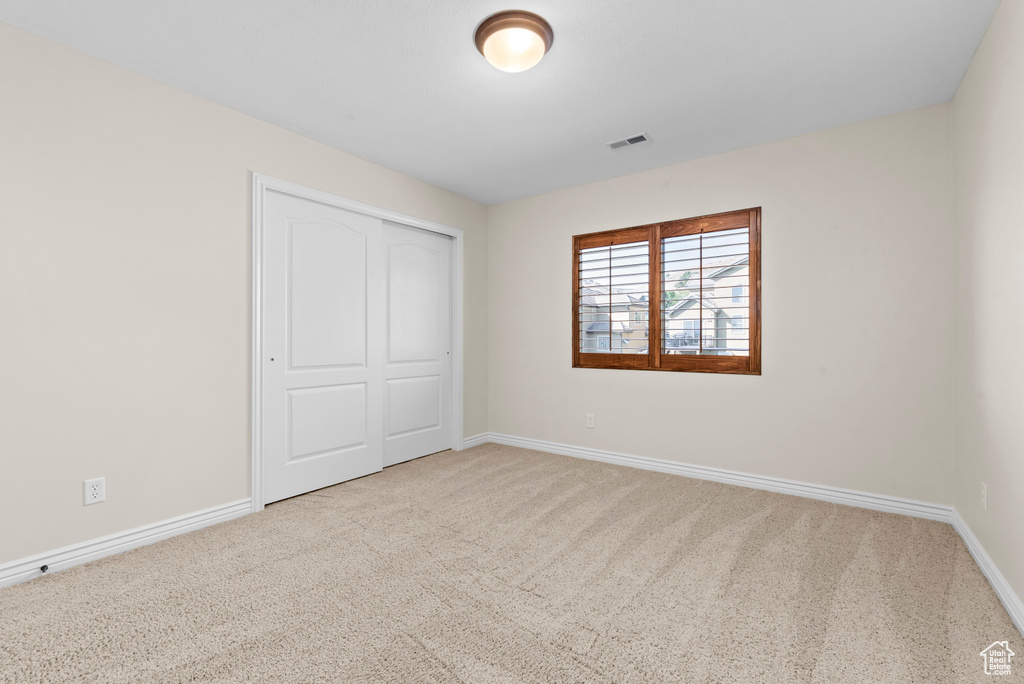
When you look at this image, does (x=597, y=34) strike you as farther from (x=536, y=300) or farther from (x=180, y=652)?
(x=180, y=652)

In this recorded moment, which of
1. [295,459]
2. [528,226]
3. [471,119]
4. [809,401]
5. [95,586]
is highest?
[471,119]

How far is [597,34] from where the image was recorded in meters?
2.08

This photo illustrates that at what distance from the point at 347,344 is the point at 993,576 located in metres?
3.76

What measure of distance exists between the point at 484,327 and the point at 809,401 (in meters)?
2.86

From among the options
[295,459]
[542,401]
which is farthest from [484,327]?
[295,459]

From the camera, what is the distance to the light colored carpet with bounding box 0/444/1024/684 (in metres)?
1.50

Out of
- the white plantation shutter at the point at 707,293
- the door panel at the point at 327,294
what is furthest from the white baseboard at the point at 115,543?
the white plantation shutter at the point at 707,293

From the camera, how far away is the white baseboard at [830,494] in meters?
1.90

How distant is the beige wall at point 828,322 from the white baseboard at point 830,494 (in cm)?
6

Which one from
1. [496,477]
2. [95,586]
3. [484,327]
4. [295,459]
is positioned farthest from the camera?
[484,327]

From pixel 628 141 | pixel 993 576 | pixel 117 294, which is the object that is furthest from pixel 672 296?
pixel 117 294

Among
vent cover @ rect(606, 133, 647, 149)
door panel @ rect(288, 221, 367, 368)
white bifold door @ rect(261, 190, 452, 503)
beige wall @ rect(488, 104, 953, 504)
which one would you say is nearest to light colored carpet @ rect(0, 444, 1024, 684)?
beige wall @ rect(488, 104, 953, 504)

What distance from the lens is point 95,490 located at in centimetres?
225

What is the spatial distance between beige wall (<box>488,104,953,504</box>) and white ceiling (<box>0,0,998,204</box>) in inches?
10.6
